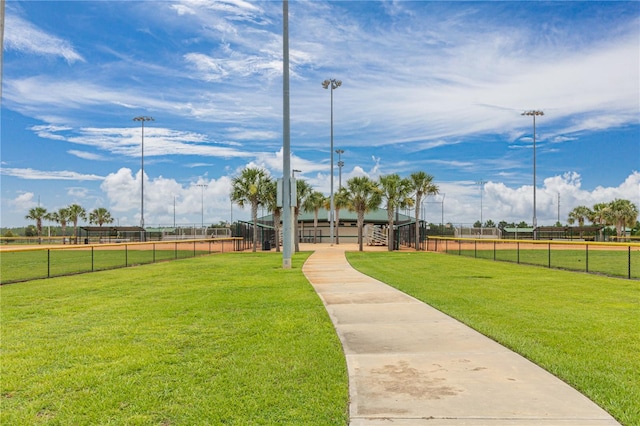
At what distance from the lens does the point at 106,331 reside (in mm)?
7570

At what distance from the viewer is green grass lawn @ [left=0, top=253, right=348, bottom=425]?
4254 mm

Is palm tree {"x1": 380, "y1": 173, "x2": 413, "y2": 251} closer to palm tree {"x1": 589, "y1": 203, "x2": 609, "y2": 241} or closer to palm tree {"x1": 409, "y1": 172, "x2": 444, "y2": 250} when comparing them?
palm tree {"x1": 409, "y1": 172, "x2": 444, "y2": 250}

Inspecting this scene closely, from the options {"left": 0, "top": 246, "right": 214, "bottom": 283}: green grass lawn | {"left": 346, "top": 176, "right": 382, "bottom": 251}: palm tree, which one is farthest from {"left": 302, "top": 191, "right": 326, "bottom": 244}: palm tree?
{"left": 0, "top": 246, "right": 214, "bottom": 283}: green grass lawn

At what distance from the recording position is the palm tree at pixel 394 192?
1655 inches

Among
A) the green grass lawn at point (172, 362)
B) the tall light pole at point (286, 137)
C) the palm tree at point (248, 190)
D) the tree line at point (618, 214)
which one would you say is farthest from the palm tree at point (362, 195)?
the tree line at point (618, 214)

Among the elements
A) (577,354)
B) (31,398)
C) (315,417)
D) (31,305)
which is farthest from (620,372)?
(31,305)

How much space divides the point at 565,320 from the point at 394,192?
112 feet

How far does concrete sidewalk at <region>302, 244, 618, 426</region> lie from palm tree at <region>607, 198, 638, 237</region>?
78463 mm

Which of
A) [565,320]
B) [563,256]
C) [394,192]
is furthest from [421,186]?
[565,320]

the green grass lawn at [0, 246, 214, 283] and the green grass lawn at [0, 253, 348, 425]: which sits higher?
the green grass lawn at [0, 253, 348, 425]

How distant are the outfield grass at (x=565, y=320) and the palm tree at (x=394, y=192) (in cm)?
2627

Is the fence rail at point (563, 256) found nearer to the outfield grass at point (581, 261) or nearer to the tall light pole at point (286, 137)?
the outfield grass at point (581, 261)

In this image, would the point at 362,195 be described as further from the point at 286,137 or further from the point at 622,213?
the point at 622,213

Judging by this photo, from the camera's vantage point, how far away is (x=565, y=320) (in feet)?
27.2
